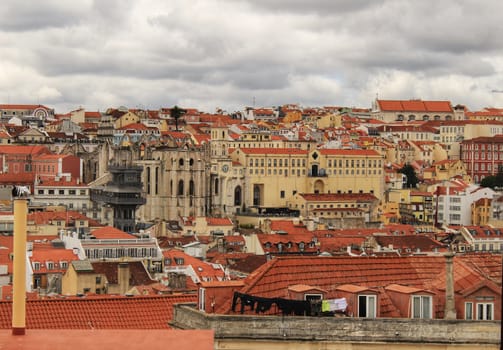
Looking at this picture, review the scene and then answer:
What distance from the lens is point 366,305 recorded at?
47.7 feet

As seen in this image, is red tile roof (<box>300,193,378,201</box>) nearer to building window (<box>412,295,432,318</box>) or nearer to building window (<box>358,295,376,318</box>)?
Answer: building window (<box>358,295,376,318</box>)

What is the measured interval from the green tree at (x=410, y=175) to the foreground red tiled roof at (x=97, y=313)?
83165 millimetres

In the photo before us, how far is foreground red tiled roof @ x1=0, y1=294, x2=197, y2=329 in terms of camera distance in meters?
17.2

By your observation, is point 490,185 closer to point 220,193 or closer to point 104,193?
point 220,193

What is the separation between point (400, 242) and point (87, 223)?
628 inches

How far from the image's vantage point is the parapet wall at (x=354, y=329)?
13.6 metres

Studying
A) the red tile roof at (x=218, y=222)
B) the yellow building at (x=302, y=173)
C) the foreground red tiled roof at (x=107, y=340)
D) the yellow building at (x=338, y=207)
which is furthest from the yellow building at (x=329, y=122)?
the foreground red tiled roof at (x=107, y=340)

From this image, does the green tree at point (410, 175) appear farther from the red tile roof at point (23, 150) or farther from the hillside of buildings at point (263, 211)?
the red tile roof at point (23, 150)

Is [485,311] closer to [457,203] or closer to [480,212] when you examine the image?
[480,212]

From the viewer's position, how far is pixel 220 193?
8894cm

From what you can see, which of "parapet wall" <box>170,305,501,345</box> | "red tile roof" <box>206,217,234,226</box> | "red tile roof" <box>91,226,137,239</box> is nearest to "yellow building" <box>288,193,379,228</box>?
"red tile roof" <box>206,217,234,226</box>

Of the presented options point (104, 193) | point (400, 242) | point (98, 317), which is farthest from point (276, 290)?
point (104, 193)

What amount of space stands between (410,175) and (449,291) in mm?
89242

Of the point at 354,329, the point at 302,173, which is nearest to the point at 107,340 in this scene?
the point at 354,329
